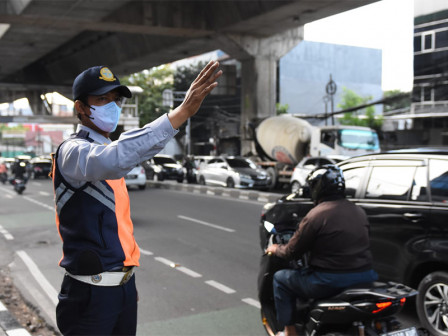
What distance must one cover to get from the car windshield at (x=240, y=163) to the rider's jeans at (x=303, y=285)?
18.5 m

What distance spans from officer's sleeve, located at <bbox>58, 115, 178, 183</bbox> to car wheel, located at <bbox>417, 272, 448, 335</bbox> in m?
3.34

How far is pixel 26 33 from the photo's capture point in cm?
2367

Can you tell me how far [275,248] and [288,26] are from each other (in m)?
20.3

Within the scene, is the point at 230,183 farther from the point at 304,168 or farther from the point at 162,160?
the point at 162,160

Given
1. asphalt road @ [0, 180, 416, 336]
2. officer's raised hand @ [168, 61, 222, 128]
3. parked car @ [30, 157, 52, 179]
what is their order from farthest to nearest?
parked car @ [30, 157, 52, 179] → asphalt road @ [0, 180, 416, 336] → officer's raised hand @ [168, 61, 222, 128]

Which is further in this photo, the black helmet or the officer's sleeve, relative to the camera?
the black helmet

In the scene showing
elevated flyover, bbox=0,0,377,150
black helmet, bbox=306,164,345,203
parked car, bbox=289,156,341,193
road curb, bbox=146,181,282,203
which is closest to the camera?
black helmet, bbox=306,164,345,203

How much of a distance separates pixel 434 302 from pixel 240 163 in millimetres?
18272

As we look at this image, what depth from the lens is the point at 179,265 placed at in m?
7.43

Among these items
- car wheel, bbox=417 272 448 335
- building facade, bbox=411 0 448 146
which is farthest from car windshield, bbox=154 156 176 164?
car wheel, bbox=417 272 448 335

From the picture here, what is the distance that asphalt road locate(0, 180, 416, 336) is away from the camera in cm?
509

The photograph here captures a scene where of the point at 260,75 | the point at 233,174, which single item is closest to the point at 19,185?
the point at 233,174

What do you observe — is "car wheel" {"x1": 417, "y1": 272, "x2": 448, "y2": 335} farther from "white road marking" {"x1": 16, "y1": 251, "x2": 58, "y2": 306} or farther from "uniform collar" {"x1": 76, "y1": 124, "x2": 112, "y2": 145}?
"white road marking" {"x1": 16, "y1": 251, "x2": 58, "y2": 306}

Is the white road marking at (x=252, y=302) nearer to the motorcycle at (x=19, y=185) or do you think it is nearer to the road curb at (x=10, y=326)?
the road curb at (x=10, y=326)
